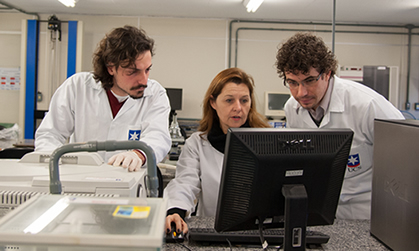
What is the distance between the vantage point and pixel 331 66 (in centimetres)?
147

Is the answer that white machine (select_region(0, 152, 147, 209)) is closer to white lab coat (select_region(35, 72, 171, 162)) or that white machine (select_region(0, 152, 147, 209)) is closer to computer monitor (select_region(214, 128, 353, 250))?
computer monitor (select_region(214, 128, 353, 250))

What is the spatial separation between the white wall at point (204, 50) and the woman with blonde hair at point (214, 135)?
334cm

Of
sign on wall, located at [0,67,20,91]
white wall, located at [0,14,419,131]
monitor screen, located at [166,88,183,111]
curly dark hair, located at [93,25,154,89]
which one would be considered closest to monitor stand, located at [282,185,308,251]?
curly dark hair, located at [93,25,154,89]

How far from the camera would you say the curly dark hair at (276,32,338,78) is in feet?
4.56

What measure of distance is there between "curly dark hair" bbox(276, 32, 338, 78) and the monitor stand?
78cm

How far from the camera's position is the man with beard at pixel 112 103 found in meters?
1.46

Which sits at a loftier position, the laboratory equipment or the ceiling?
the ceiling

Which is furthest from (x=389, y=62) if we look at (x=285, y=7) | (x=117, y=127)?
(x=117, y=127)

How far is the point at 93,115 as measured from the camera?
156cm

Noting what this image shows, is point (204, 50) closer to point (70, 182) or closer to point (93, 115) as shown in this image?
point (93, 115)

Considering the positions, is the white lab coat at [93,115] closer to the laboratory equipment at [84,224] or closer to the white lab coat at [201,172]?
the white lab coat at [201,172]

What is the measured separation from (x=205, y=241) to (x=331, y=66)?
100cm

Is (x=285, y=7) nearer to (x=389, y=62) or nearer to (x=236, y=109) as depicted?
(x=389, y=62)

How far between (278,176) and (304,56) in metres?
0.79
